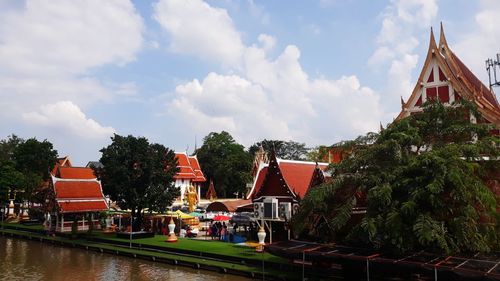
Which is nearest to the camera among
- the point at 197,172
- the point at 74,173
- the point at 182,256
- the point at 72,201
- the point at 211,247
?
the point at 182,256

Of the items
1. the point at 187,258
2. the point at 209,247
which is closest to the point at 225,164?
the point at 209,247

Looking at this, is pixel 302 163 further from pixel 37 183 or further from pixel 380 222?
pixel 37 183

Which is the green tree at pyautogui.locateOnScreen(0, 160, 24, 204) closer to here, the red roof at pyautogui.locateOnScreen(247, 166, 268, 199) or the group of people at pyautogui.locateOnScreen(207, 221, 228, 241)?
the group of people at pyautogui.locateOnScreen(207, 221, 228, 241)

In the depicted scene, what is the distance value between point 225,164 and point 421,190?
189 feet

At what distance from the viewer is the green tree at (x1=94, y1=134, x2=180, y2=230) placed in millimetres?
28562

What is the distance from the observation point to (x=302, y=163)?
86.8 ft

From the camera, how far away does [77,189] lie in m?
32.2

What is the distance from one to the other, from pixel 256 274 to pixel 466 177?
29.4 feet

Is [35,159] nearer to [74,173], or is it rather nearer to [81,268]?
[74,173]

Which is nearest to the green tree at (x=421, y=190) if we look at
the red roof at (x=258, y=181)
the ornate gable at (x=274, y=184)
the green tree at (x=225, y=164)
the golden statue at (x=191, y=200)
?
the ornate gable at (x=274, y=184)

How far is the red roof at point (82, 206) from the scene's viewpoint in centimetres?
3047

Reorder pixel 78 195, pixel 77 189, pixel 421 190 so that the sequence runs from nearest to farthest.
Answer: pixel 421 190
pixel 78 195
pixel 77 189

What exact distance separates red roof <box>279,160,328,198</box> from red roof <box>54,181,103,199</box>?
1593 cm

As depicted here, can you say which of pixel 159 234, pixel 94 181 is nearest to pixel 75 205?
pixel 94 181
